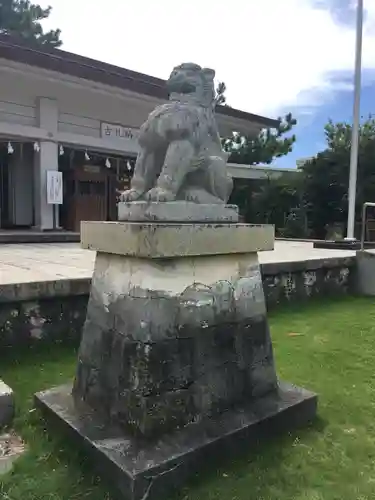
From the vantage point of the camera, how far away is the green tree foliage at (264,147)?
18.1 meters

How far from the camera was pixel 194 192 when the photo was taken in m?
2.25

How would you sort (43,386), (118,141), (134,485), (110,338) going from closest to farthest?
(134,485) → (110,338) → (43,386) → (118,141)

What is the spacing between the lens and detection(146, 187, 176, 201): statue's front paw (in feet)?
6.86

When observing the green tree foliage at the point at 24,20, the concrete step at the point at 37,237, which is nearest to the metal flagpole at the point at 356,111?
the concrete step at the point at 37,237

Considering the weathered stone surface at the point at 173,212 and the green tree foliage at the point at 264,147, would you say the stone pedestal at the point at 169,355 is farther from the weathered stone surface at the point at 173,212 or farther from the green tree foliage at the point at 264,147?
the green tree foliage at the point at 264,147

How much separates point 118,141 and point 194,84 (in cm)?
844

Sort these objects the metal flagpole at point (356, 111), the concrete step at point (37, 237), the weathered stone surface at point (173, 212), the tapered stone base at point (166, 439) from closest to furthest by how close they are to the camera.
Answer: the tapered stone base at point (166, 439) < the weathered stone surface at point (173, 212) < the concrete step at point (37, 237) < the metal flagpole at point (356, 111)

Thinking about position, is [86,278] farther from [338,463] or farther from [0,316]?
[338,463]

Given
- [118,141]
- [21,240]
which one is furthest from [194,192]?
[118,141]

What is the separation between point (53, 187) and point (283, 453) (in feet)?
27.8

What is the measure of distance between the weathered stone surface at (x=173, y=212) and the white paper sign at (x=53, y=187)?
7.72 metres

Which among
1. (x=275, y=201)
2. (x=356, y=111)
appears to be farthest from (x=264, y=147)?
(x=356, y=111)

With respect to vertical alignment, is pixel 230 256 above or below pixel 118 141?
below

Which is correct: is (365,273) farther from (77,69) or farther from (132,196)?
(77,69)
